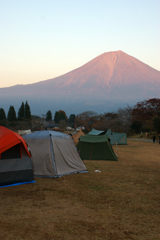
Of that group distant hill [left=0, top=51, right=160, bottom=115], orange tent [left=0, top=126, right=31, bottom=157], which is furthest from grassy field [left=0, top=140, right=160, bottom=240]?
distant hill [left=0, top=51, right=160, bottom=115]

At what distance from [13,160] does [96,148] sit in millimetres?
6217

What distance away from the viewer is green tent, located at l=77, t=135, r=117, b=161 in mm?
12383

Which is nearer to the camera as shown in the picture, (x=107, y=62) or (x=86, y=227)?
(x=86, y=227)

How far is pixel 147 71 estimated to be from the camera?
145250 millimetres

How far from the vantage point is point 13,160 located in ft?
23.8

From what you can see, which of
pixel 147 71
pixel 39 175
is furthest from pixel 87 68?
pixel 39 175

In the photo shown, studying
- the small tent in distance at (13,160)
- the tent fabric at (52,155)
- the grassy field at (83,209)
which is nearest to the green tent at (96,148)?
the tent fabric at (52,155)

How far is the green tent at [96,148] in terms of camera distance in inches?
488

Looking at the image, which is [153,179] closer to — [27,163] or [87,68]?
[27,163]

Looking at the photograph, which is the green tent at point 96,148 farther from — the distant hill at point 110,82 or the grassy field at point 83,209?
the distant hill at point 110,82

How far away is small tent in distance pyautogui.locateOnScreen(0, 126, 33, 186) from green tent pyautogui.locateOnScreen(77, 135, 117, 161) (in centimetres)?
553

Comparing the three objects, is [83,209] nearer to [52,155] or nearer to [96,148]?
[52,155]

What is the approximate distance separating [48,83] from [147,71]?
286 feet

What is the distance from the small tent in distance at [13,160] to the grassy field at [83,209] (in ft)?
1.08
